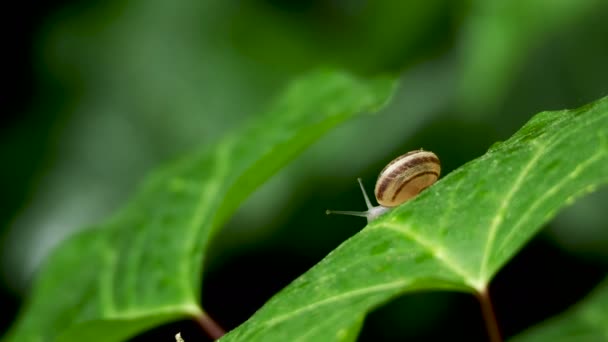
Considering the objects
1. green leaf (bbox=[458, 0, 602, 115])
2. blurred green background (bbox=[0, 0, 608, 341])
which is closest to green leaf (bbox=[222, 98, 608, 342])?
blurred green background (bbox=[0, 0, 608, 341])

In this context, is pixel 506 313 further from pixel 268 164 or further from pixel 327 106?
pixel 268 164

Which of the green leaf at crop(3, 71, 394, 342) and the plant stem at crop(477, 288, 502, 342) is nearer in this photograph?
the plant stem at crop(477, 288, 502, 342)

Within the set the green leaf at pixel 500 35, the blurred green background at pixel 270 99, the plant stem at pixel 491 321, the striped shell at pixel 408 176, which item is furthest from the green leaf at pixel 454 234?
the green leaf at pixel 500 35

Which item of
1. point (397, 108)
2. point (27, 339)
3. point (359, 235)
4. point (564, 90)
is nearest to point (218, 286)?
point (397, 108)

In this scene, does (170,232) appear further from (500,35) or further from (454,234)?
(500,35)

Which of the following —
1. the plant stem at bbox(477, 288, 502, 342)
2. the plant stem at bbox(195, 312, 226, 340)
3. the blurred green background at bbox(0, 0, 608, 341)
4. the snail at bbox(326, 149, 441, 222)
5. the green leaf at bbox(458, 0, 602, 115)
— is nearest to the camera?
the plant stem at bbox(477, 288, 502, 342)

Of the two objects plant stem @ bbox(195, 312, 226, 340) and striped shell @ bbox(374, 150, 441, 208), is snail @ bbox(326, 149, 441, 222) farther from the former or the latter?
plant stem @ bbox(195, 312, 226, 340)
